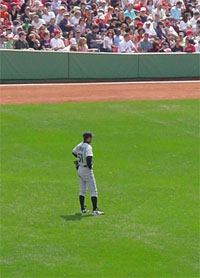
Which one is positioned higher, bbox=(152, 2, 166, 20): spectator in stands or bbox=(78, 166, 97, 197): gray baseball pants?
bbox=(152, 2, 166, 20): spectator in stands

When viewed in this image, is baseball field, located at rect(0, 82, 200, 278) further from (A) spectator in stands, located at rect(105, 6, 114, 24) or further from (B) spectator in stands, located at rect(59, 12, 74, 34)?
(A) spectator in stands, located at rect(105, 6, 114, 24)

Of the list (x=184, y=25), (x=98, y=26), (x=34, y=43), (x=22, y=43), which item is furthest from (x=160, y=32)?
(x=22, y=43)

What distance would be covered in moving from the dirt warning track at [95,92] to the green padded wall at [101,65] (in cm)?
49

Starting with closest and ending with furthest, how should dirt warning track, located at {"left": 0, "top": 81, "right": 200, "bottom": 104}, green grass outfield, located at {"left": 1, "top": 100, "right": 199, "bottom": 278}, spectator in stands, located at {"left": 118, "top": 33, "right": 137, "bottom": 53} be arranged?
green grass outfield, located at {"left": 1, "top": 100, "right": 199, "bottom": 278} → dirt warning track, located at {"left": 0, "top": 81, "right": 200, "bottom": 104} → spectator in stands, located at {"left": 118, "top": 33, "right": 137, "bottom": 53}

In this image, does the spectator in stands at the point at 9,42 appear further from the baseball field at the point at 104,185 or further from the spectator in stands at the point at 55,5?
the spectator in stands at the point at 55,5

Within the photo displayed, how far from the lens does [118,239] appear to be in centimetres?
1423

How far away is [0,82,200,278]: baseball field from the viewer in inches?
523

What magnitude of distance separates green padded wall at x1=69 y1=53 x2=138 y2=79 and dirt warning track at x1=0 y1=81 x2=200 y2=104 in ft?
1.60

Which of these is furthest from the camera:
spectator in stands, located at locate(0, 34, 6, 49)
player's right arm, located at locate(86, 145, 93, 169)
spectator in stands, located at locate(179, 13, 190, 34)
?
spectator in stands, located at locate(179, 13, 190, 34)

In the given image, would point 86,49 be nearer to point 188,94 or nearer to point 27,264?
point 188,94

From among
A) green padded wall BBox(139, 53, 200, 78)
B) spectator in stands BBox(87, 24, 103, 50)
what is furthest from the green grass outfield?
spectator in stands BBox(87, 24, 103, 50)

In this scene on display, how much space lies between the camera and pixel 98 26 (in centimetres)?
3008

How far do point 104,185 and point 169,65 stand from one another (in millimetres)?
13845

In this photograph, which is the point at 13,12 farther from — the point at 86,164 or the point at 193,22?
the point at 86,164
